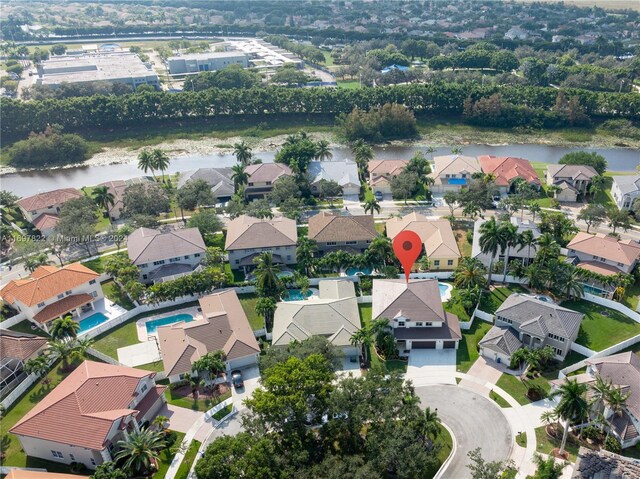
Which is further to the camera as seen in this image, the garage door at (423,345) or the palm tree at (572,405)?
the garage door at (423,345)

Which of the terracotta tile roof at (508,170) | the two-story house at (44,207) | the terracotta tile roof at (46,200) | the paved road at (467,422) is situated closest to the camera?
the paved road at (467,422)

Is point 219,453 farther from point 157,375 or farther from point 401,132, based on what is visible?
point 401,132

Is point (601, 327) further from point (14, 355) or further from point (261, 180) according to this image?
point (14, 355)

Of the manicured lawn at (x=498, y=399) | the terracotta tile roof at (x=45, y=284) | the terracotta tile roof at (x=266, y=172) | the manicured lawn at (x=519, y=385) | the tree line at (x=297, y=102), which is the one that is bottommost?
the manicured lawn at (x=498, y=399)

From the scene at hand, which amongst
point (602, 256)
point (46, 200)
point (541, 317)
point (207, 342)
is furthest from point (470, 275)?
point (46, 200)

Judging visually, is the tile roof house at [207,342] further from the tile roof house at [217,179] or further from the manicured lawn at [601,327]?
the tile roof house at [217,179]

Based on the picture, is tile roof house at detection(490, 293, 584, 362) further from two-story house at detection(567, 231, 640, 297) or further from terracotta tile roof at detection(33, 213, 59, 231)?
terracotta tile roof at detection(33, 213, 59, 231)

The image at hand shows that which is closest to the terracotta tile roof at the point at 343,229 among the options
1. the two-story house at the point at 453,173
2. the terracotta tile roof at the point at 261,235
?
the terracotta tile roof at the point at 261,235
